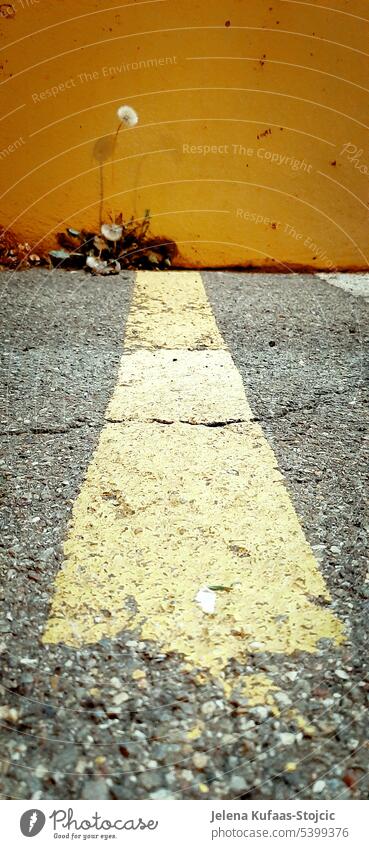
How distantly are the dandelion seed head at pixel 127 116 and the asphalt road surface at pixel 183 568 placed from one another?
65.1 inches

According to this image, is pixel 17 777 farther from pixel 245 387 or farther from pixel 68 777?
pixel 245 387

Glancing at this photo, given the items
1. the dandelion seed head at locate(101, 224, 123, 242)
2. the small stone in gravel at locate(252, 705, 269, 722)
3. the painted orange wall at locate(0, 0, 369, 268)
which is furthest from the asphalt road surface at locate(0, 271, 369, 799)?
the painted orange wall at locate(0, 0, 369, 268)

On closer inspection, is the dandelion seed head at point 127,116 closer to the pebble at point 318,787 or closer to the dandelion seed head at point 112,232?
the dandelion seed head at point 112,232

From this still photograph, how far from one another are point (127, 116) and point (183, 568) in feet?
10.0

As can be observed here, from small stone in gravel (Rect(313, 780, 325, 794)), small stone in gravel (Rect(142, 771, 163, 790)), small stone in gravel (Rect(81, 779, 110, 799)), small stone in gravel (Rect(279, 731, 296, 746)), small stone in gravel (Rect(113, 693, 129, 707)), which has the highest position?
small stone in gravel (Rect(313, 780, 325, 794))

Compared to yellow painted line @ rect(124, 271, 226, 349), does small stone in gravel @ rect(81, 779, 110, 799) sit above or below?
below

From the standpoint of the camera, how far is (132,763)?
0.96 metres

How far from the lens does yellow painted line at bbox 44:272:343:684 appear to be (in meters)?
1.21

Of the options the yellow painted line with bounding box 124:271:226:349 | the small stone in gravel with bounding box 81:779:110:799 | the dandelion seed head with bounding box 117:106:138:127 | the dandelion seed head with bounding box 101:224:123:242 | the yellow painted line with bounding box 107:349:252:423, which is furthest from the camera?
the dandelion seed head with bounding box 101:224:123:242

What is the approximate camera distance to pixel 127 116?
3463 mm

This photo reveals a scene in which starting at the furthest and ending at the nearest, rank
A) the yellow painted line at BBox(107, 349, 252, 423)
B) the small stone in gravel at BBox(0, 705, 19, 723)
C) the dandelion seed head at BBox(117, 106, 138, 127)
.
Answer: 1. the dandelion seed head at BBox(117, 106, 138, 127)
2. the yellow painted line at BBox(107, 349, 252, 423)
3. the small stone in gravel at BBox(0, 705, 19, 723)

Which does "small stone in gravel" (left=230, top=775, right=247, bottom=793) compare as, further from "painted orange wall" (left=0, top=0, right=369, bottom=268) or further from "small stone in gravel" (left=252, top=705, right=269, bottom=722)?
"painted orange wall" (left=0, top=0, right=369, bottom=268)

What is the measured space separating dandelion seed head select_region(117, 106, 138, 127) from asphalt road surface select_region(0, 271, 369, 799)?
A: 1.65 m

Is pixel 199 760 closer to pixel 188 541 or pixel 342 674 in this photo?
pixel 342 674
